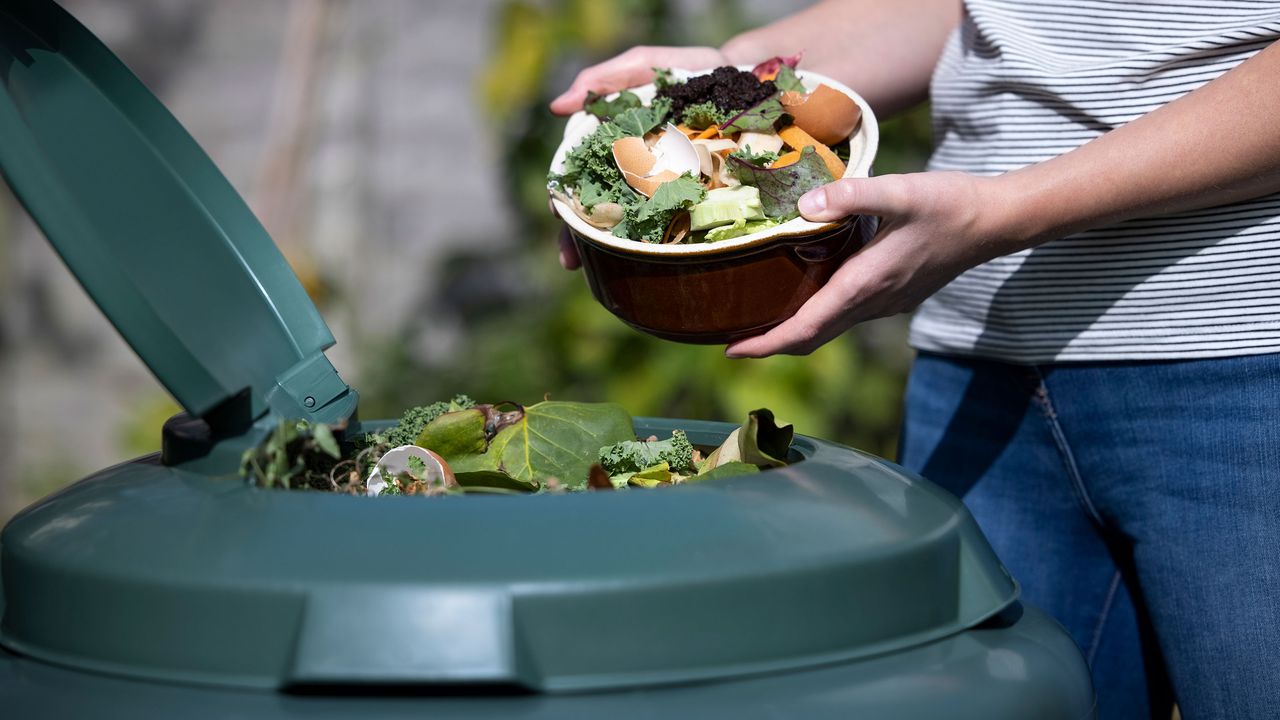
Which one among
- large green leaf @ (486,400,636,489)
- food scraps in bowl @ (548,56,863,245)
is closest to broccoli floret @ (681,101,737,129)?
food scraps in bowl @ (548,56,863,245)

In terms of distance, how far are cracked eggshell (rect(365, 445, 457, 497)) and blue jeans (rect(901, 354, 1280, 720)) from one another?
0.68 m

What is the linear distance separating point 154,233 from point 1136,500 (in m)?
0.96

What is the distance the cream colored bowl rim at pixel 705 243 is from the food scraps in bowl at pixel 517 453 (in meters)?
0.15

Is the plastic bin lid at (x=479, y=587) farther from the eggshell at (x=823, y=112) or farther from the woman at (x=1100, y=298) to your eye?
the eggshell at (x=823, y=112)

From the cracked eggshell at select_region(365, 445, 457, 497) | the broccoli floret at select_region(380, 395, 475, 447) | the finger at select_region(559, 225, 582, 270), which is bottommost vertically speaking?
the broccoli floret at select_region(380, 395, 475, 447)

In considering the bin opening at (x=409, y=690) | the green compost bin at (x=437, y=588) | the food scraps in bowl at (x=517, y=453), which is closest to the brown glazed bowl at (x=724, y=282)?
the food scraps in bowl at (x=517, y=453)

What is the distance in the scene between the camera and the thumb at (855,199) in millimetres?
996

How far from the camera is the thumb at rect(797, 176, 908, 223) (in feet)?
3.27

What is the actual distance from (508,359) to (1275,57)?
218cm

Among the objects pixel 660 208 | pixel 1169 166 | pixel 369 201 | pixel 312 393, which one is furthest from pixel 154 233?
pixel 369 201

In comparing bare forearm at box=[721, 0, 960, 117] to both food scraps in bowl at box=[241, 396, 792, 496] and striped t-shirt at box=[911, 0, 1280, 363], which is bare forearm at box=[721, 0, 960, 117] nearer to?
striped t-shirt at box=[911, 0, 1280, 363]

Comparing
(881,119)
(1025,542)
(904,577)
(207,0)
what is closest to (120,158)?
(904,577)

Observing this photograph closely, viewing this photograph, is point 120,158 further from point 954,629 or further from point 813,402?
point 813,402

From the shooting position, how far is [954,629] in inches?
32.5
